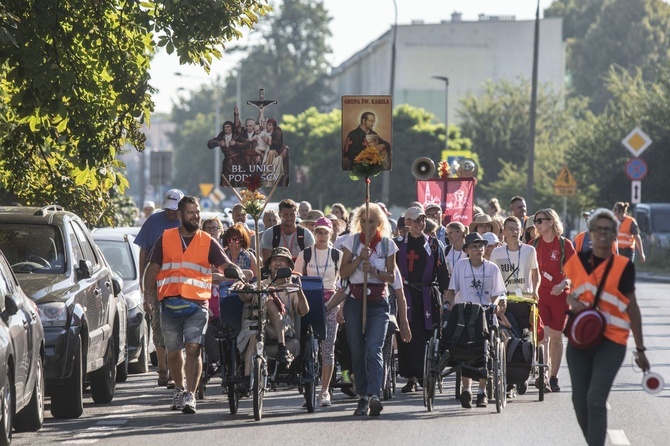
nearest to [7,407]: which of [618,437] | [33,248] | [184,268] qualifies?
[184,268]

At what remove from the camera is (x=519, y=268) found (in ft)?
50.6

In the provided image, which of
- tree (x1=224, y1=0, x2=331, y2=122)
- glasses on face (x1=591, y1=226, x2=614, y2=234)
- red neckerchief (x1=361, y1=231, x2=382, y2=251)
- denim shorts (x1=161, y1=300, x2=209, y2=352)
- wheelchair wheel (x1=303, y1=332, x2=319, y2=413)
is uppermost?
tree (x1=224, y1=0, x2=331, y2=122)

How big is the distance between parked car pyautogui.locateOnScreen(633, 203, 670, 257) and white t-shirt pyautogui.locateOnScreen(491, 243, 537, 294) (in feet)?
123

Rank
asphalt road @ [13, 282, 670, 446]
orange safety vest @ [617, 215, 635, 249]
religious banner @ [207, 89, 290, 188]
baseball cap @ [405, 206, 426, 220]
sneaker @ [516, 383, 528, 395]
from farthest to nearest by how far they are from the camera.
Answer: orange safety vest @ [617, 215, 635, 249], religious banner @ [207, 89, 290, 188], sneaker @ [516, 383, 528, 395], baseball cap @ [405, 206, 426, 220], asphalt road @ [13, 282, 670, 446]

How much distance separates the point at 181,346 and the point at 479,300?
2.67 meters

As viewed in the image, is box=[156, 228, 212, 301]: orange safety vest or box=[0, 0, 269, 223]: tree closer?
box=[156, 228, 212, 301]: orange safety vest

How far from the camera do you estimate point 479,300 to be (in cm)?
1424

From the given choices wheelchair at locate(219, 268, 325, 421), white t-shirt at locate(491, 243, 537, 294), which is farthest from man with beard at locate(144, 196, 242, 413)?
white t-shirt at locate(491, 243, 537, 294)

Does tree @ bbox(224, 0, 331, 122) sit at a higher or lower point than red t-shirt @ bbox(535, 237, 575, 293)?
higher

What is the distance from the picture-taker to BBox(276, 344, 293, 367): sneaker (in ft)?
44.4

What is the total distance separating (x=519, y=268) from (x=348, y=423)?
3.16m

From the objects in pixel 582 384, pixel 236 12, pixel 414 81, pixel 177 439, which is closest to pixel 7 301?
pixel 177 439

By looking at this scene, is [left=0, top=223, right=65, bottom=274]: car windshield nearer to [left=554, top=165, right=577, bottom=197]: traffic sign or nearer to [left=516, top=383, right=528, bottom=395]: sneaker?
[left=516, top=383, right=528, bottom=395]: sneaker

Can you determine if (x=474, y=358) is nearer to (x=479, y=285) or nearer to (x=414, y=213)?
(x=479, y=285)
